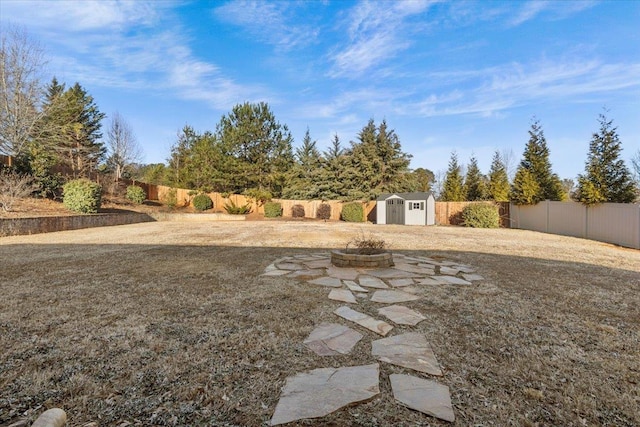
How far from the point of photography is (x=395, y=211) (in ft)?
55.6

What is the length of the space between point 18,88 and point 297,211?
48.7 ft

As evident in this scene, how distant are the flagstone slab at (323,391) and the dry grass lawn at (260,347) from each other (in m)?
0.05

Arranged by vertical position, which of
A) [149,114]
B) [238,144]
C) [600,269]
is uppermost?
[149,114]

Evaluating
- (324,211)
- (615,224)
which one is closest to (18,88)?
(324,211)

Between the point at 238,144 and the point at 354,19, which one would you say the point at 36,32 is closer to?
the point at 238,144

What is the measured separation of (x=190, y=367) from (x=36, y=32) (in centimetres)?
1768

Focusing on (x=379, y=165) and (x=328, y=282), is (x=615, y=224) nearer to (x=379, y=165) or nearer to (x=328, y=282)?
(x=328, y=282)

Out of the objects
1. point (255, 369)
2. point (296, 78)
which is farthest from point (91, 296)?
point (296, 78)

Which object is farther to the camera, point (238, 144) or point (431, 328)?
point (238, 144)

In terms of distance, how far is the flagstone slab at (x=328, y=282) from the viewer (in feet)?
11.8

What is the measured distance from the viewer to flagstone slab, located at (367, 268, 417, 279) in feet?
13.2

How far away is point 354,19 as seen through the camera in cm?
898

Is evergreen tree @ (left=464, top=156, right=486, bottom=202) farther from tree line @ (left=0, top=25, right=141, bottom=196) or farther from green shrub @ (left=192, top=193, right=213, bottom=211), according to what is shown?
tree line @ (left=0, top=25, right=141, bottom=196)

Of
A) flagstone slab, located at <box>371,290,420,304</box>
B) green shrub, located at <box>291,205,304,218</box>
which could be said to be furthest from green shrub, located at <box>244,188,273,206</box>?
flagstone slab, located at <box>371,290,420,304</box>
